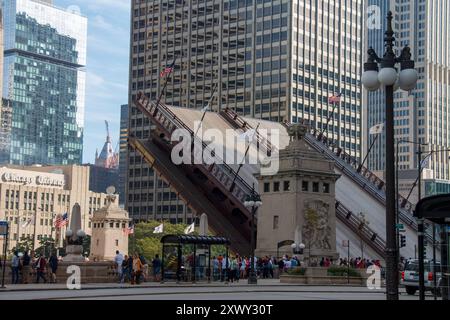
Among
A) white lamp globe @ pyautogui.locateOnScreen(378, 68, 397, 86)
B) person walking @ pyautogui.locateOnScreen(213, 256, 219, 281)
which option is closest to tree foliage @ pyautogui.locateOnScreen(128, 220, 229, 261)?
person walking @ pyautogui.locateOnScreen(213, 256, 219, 281)

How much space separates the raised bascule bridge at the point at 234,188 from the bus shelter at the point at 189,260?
22.8 m

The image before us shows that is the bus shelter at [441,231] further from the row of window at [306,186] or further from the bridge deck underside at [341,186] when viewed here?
the bridge deck underside at [341,186]

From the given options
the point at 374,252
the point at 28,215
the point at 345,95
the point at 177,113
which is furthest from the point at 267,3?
the point at 374,252

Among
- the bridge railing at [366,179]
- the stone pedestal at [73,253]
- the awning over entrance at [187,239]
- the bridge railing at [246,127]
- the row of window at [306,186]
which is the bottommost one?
the stone pedestal at [73,253]

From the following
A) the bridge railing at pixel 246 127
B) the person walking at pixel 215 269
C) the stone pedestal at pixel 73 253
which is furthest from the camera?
the bridge railing at pixel 246 127

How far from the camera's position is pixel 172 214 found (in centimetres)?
16688

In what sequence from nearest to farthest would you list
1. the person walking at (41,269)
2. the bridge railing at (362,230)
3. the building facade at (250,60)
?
1. the person walking at (41,269)
2. the bridge railing at (362,230)
3. the building facade at (250,60)

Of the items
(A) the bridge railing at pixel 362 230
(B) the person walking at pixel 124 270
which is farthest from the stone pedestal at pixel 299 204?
(B) the person walking at pixel 124 270

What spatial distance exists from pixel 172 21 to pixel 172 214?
41.0 m

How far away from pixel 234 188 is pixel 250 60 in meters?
98.4

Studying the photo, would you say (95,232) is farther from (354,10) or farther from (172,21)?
(354,10)

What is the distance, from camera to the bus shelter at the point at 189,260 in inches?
1691

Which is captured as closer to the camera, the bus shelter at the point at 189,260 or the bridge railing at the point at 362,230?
the bus shelter at the point at 189,260

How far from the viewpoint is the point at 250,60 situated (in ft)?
551
